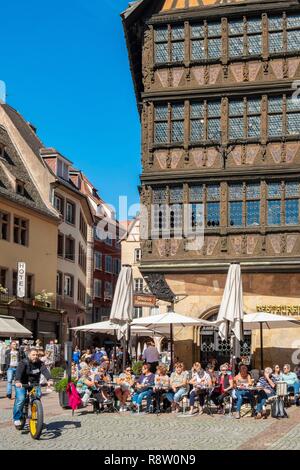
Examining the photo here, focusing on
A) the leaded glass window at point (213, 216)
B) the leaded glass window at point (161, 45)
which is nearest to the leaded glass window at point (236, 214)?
the leaded glass window at point (213, 216)

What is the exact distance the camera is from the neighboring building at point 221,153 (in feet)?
89.8

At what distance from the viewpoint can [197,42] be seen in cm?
2869

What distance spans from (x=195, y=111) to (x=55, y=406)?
12.5 metres

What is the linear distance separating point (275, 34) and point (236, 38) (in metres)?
1.42

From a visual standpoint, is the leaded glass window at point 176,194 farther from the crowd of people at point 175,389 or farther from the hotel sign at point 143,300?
the crowd of people at point 175,389

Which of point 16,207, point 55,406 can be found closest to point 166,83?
point 55,406

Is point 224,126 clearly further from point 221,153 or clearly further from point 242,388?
point 242,388

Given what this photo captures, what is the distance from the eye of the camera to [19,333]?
93.4 feet

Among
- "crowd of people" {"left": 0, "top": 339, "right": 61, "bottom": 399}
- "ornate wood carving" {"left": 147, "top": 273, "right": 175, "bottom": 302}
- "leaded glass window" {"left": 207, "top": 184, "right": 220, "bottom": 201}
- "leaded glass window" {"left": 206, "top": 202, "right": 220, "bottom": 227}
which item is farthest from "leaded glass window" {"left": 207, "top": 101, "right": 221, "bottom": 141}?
"crowd of people" {"left": 0, "top": 339, "right": 61, "bottom": 399}

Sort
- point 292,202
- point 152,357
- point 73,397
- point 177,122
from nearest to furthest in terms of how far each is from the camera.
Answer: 1. point 73,397
2. point 152,357
3. point 292,202
4. point 177,122

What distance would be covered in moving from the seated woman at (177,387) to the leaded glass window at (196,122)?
11.3 meters

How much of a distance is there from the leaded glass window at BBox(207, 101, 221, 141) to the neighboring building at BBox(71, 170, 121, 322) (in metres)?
42.5

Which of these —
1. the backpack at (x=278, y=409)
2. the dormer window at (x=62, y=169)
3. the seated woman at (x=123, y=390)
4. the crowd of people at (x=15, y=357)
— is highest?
the dormer window at (x=62, y=169)

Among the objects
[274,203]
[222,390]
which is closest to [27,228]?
[274,203]
